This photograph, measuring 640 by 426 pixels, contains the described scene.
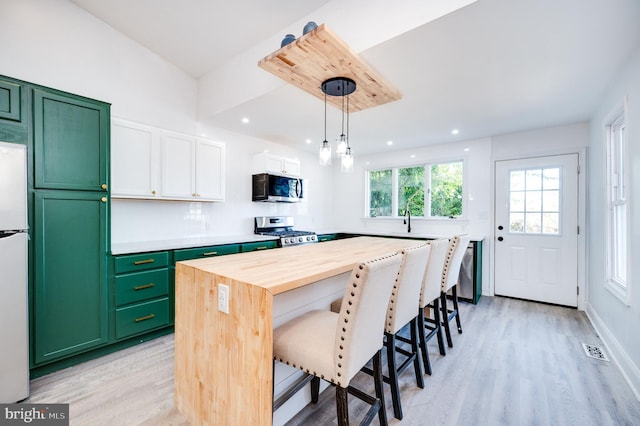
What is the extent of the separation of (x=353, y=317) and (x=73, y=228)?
7.61ft

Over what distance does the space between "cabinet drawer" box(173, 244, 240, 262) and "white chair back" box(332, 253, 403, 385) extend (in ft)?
7.04

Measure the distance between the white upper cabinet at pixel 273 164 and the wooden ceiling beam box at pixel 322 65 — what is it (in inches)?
75.6

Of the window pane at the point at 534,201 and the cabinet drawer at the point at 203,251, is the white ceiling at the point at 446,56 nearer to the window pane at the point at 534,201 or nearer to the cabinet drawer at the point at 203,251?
the window pane at the point at 534,201

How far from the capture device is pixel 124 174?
2693 millimetres

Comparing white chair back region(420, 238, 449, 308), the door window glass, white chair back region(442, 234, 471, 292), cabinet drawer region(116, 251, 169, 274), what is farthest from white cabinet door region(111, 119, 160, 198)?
the door window glass

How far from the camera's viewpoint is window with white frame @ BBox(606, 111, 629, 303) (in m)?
2.44

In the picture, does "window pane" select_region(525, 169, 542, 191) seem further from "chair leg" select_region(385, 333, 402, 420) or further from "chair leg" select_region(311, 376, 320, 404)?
"chair leg" select_region(311, 376, 320, 404)

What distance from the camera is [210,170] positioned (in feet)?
11.2

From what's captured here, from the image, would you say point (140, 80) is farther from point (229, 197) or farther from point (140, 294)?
point (140, 294)

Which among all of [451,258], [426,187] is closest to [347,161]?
[451,258]

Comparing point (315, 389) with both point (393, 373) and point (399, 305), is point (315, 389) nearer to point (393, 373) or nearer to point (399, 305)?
point (393, 373)

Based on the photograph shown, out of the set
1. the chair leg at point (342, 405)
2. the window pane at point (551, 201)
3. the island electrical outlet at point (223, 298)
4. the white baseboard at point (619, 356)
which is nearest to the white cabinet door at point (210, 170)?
the island electrical outlet at point (223, 298)

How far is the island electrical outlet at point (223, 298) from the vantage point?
128cm

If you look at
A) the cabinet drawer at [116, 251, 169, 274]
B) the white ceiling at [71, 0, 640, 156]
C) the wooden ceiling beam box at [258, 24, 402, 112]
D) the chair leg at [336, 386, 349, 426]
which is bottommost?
Result: the chair leg at [336, 386, 349, 426]
